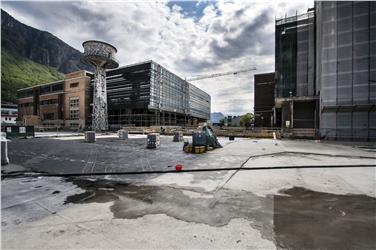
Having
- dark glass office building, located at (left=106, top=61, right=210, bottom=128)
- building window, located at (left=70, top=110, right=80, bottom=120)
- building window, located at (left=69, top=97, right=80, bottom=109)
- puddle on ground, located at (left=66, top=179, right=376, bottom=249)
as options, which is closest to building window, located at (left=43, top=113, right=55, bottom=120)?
building window, located at (left=70, top=110, right=80, bottom=120)

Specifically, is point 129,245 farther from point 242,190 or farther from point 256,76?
point 256,76

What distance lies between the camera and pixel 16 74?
522ft

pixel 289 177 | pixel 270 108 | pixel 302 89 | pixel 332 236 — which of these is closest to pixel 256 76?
pixel 270 108

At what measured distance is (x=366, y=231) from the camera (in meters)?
3.49

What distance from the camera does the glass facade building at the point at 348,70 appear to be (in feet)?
82.7

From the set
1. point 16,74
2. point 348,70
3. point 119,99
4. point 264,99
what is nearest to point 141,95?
point 119,99

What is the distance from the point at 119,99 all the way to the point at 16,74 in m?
159

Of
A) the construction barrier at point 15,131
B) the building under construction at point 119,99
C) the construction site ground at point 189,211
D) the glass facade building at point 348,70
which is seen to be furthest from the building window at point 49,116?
the glass facade building at point 348,70

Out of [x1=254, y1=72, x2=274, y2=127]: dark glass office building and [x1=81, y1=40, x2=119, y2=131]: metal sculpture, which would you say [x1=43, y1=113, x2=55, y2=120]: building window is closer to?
[x1=81, y1=40, x2=119, y2=131]: metal sculpture

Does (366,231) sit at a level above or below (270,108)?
below

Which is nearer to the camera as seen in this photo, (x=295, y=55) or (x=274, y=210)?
(x=274, y=210)

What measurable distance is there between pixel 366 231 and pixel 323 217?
700 mm

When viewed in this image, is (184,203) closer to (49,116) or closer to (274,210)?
(274,210)

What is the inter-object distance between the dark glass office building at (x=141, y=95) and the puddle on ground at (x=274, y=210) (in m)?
56.3
